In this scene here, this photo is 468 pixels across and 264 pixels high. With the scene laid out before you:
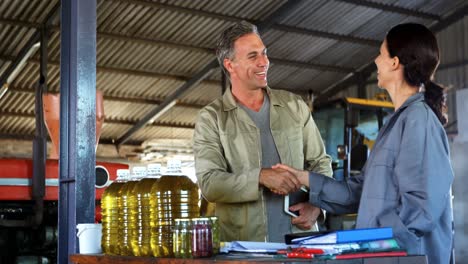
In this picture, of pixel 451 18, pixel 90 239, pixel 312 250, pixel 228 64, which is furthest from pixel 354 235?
pixel 451 18

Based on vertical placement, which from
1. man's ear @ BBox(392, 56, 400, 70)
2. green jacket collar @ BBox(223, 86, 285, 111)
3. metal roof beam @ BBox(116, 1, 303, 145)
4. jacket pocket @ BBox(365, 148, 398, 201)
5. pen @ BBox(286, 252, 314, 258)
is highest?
metal roof beam @ BBox(116, 1, 303, 145)

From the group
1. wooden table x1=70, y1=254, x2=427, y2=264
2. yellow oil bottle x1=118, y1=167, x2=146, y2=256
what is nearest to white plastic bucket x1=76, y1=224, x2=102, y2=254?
yellow oil bottle x1=118, y1=167, x2=146, y2=256

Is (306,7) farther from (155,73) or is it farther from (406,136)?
(406,136)

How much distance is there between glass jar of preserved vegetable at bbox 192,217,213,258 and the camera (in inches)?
86.2

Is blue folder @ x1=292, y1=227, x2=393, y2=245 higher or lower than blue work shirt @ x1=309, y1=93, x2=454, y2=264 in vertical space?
lower

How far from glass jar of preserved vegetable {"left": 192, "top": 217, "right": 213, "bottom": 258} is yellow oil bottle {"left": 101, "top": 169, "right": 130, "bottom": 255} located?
0.61 meters

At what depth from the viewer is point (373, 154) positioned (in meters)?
2.41

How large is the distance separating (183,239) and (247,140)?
0.94 meters

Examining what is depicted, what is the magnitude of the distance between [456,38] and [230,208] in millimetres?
12666

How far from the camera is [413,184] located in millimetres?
2215

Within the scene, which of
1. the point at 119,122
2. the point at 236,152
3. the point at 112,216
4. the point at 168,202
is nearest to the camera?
the point at 168,202

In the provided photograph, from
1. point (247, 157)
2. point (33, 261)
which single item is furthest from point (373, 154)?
point (33, 261)

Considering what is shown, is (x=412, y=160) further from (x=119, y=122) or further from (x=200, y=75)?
(x=119, y=122)

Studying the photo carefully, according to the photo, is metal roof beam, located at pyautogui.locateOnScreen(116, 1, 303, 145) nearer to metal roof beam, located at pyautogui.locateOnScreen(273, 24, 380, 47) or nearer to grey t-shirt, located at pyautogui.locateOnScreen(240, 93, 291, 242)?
metal roof beam, located at pyautogui.locateOnScreen(273, 24, 380, 47)
